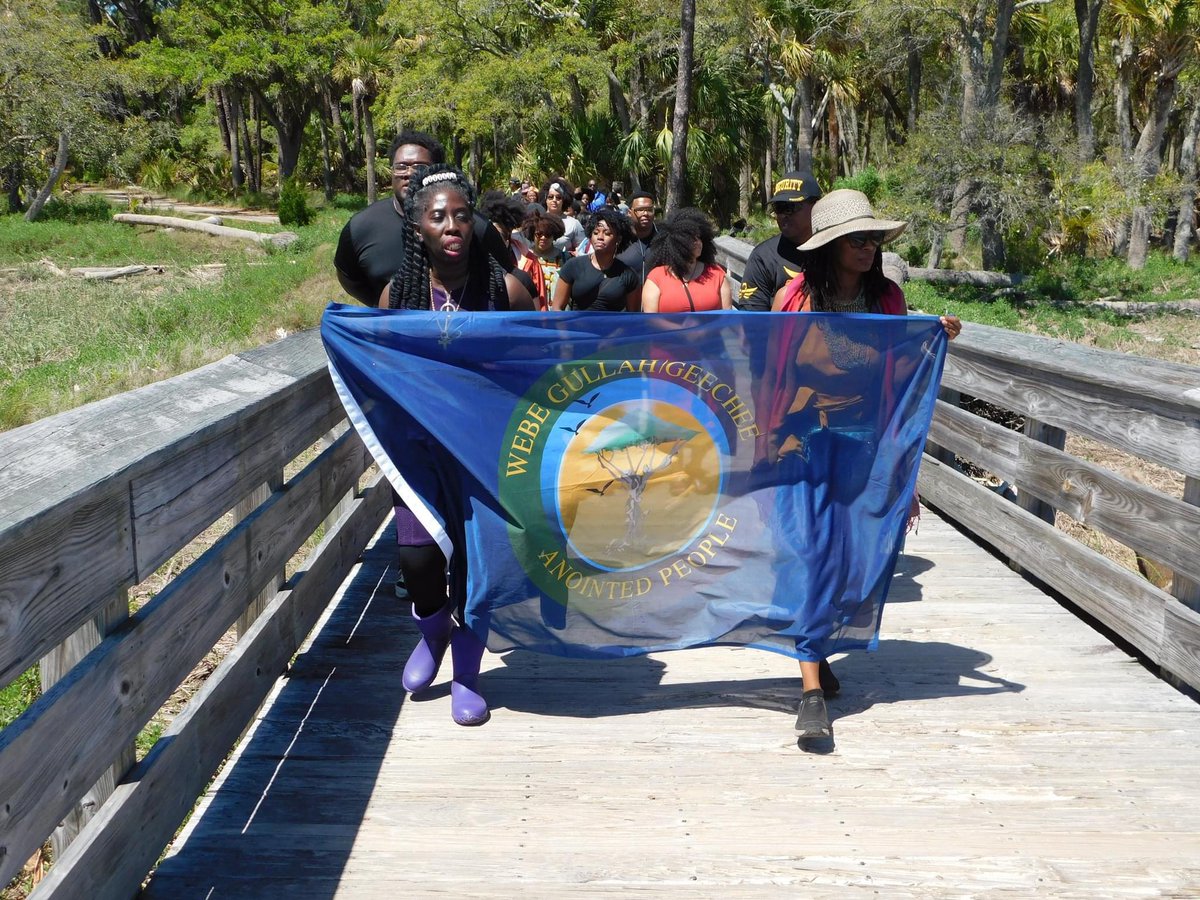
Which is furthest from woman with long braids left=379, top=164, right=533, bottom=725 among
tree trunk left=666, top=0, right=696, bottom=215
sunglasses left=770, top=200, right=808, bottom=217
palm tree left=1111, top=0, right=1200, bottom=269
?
palm tree left=1111, top=0, right=1200, bottom=269

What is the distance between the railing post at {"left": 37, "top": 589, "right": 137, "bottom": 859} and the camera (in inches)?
107

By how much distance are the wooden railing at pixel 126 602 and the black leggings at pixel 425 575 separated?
1.53 ft

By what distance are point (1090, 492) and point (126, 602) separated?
12.3ft

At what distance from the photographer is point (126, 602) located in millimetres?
2895

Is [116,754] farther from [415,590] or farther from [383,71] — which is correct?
[383,71]

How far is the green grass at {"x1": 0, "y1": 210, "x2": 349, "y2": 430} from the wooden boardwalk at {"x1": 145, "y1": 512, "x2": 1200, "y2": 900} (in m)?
7.79

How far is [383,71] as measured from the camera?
1703 inches

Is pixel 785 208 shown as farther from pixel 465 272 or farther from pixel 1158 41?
pixel 1158 41

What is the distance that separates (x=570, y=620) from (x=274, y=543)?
105 centimetres

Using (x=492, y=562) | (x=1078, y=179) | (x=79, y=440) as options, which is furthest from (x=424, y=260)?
(x=1078, y=179)

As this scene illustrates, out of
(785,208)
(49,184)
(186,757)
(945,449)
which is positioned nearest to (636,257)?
(945,449)

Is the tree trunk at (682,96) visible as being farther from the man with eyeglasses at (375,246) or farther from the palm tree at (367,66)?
the palm tree at (367,66)

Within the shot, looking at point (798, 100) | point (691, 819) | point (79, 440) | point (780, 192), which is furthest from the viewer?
point (798, 100)

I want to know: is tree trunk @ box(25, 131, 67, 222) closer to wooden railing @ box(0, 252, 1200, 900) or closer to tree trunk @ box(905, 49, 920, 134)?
tree trunk @ box(905, 49, 920, 134)
